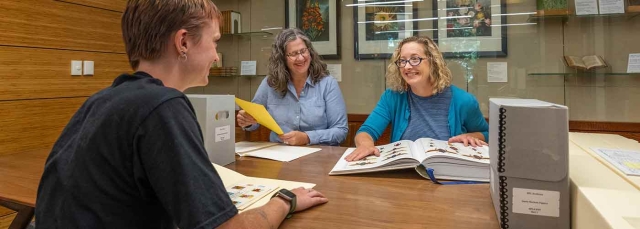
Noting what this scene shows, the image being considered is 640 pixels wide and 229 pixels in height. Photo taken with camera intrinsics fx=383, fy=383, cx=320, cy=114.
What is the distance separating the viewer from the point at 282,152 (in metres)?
1.55

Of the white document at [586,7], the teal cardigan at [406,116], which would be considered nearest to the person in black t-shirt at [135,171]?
the teal cardigan at [406,116]

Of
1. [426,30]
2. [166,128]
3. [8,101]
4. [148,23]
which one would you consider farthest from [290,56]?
[8,101]

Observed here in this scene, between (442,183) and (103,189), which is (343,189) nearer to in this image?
(442,183)

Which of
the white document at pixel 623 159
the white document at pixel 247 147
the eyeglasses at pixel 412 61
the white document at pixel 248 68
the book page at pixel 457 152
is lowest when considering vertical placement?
the white document at pixel 247 147

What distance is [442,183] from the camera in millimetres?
1060

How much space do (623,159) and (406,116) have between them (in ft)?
3.66

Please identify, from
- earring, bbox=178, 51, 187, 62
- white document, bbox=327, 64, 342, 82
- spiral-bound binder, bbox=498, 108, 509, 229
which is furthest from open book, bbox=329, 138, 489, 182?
white document, bbox=327, 64, 342, 82

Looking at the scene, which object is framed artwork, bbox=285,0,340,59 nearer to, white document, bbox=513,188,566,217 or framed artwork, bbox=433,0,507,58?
framed artwork, bbox=433,0,507,58

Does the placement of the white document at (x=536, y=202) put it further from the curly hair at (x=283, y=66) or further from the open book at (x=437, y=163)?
the curly hair at (x=283, y=66)

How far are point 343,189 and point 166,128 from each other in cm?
53

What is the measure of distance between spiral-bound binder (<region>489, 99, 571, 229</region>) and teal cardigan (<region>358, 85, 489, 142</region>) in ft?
3.48

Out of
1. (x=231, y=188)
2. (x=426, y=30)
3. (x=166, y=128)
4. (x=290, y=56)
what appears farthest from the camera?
(x=426, y=30)

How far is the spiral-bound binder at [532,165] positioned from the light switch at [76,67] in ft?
9.97

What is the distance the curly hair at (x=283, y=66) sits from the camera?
2.24m
